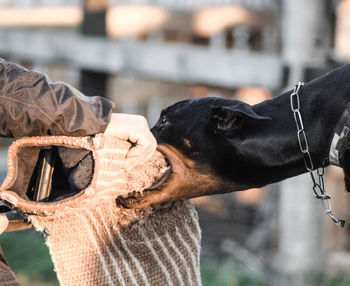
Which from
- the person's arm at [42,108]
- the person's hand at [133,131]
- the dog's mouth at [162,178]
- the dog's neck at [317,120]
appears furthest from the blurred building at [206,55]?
the person's arm at [42,108]

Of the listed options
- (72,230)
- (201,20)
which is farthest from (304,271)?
(201,20)

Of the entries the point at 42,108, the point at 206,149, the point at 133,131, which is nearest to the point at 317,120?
the point at 206,149

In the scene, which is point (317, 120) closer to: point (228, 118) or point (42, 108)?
point (228, 118)

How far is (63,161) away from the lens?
213 centimetres

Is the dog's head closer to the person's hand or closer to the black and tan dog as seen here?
the black and tan dog

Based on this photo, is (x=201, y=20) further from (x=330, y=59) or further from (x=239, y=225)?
(x=330, y=59)

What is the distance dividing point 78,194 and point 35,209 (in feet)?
0.45

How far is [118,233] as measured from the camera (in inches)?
88.1

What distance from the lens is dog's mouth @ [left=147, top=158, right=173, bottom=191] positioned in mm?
2256

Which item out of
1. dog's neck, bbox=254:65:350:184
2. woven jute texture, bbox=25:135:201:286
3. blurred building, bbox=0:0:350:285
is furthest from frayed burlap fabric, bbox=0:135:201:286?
blurred building, bbox=0:0:350:285

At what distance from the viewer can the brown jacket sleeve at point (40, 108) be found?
1966 millimetres

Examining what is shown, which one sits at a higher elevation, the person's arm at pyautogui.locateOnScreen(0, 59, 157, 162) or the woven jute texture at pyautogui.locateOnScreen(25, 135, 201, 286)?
the person's arm at pyautogui.locateOnScreen(0, 59, 157, 162)

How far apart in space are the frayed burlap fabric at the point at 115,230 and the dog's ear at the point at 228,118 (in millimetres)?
218

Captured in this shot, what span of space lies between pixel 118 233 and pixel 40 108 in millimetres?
529
